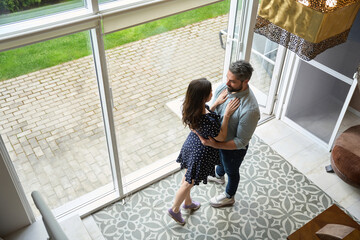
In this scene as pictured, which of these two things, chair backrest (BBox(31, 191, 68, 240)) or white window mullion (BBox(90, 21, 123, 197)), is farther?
white window mullion (BBox(90, 21, 123, 197))

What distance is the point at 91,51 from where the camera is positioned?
2.79 m

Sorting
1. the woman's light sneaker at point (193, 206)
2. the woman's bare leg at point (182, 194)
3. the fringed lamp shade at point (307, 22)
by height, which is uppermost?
the fringed lamp shade at point (307, 22)

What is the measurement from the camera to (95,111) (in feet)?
10.5

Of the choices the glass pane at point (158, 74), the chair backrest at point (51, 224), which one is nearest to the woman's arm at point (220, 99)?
the glass pane at point (158, 74)

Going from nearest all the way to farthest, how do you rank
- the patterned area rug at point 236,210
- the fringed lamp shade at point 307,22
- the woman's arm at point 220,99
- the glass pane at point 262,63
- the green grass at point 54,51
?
1. the fringed lamp shade at point 307,22
2. the green grass at point 54,51
3. the woman's arm at point 220,99
4. the patterned area rug at point 236,210
5. the glass pane at point 262,63

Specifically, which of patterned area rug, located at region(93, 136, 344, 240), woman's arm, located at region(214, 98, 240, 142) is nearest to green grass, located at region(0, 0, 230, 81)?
woman's arm, located at region(214, 98, 240, 142)

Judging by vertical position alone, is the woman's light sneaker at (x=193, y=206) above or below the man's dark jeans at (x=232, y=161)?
below

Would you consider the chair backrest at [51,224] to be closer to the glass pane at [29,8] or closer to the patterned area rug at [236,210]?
the glass pane at [29,8]

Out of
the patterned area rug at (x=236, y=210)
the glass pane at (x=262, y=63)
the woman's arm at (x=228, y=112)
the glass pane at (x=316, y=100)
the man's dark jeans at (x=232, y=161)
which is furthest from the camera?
the glass pane at (x=262, y=63)

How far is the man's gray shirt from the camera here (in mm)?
2755

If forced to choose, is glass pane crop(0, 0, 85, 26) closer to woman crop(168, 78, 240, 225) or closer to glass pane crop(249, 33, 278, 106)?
woman crop(168, 78, 240, 225)

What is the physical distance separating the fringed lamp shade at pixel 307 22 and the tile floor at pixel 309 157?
5.96ft

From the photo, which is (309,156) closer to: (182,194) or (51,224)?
(182,194)

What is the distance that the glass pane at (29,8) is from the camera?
7.50ft
